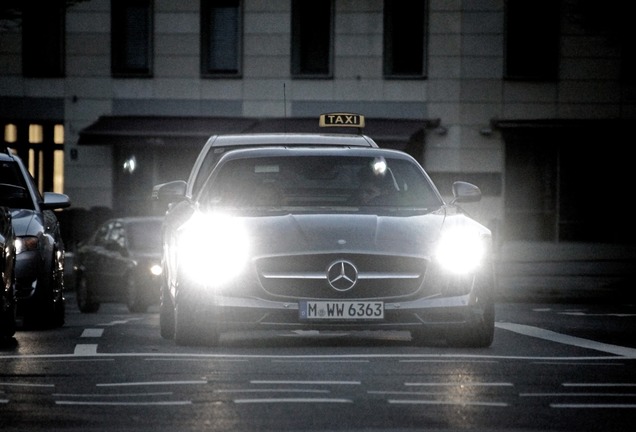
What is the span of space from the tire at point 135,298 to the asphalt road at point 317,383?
27.2 ft

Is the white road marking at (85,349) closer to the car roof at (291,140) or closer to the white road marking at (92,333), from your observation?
the white road marking at (92,333)

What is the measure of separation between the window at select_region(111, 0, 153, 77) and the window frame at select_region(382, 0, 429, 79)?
5309 millimetres

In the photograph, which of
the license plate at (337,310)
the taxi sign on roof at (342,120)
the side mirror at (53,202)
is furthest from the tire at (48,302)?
the license plate at (337,310)

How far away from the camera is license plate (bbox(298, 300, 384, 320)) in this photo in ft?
41.6

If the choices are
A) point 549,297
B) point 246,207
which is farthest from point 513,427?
point 549,297

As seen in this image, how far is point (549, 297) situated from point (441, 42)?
15.0 metres

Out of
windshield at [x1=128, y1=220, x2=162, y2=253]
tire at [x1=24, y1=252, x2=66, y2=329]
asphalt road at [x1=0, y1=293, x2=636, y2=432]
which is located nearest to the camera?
asphalt road at [x1=0, y1=293, x2=636, y2=432]

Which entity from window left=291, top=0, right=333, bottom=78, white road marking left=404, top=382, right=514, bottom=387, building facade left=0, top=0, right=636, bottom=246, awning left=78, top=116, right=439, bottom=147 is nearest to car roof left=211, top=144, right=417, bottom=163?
white road marking left=404, top=382, right=514, bottom=387

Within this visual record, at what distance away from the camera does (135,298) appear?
77.9 ft

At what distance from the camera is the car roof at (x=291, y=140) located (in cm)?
1540

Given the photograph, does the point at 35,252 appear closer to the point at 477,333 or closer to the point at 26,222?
the point at 26,222

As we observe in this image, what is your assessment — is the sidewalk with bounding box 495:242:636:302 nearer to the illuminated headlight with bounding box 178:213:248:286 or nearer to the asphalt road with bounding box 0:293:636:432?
the asphalt road with bounding box 0:293:636:432

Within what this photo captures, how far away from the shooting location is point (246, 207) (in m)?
13.7

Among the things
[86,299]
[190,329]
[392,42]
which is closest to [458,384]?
[190,329]
